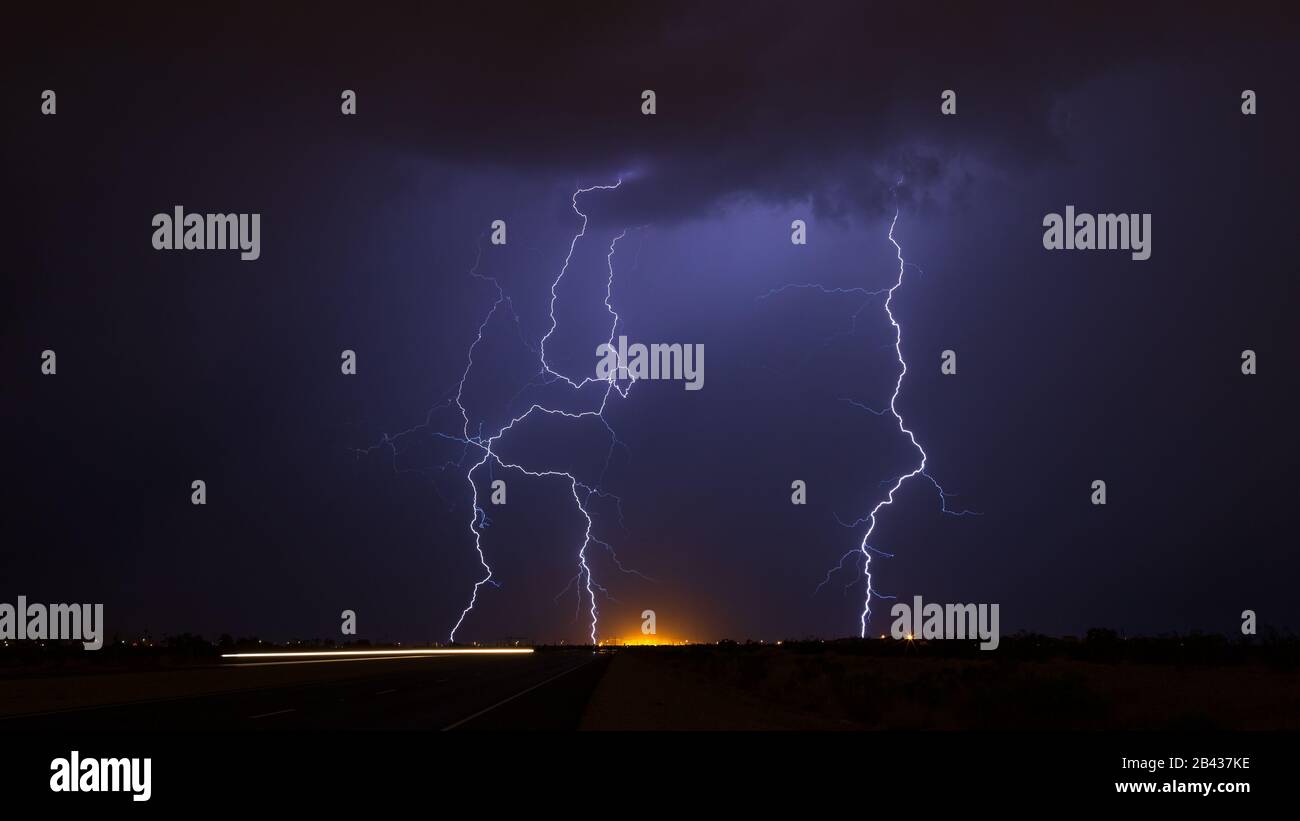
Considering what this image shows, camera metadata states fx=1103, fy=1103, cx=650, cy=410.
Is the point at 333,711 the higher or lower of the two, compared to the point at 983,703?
higher

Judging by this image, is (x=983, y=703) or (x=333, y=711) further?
(x=983, y=703)

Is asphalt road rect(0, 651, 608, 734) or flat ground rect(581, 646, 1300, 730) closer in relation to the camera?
asphalt road rect(0, 651, 608, 734)

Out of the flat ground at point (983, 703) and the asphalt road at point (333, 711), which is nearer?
the asphalt road at point (333, 711)

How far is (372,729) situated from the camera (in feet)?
46.9
